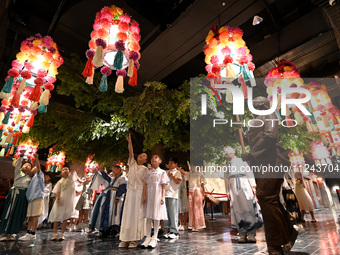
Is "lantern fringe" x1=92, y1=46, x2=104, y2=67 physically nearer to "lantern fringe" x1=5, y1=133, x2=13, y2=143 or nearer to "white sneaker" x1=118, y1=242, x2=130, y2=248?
"white sneaker" x1=118, y1=242, x2=130, y2=248

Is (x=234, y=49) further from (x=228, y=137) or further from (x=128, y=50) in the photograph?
(x=228, y=137)

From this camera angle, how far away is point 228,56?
185 inches

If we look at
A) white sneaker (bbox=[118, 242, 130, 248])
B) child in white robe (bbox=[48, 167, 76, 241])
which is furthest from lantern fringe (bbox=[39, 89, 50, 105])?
white sneaker (bbox=[118, 242, 130, 248])

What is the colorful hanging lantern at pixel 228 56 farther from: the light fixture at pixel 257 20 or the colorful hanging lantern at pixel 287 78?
the light fixture at pixel 257 20

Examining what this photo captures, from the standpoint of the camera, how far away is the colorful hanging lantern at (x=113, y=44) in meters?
4.10

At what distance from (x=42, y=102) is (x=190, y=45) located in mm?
4944

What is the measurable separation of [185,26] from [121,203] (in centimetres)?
587

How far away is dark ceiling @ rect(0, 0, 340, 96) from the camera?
631 centimetres

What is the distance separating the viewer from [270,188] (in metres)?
2.65

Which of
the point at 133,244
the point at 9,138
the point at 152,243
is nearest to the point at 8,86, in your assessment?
the point at 9,138

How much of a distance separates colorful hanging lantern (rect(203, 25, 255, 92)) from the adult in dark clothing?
6.30 feet

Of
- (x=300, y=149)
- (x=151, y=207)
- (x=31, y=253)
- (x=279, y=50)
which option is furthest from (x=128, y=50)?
(x=300, y=149)

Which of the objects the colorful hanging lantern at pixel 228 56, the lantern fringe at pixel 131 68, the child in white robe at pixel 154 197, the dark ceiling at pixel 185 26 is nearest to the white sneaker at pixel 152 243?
the child in white robe at pixel 154 197

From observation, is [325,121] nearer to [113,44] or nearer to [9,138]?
[113,44]
